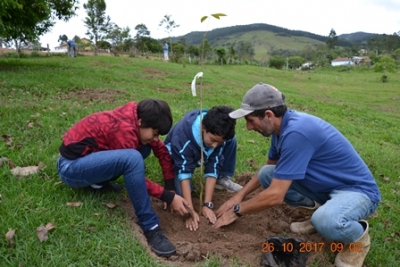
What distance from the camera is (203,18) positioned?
2.66 metres

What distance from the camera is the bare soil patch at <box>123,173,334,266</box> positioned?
2498 millimetres

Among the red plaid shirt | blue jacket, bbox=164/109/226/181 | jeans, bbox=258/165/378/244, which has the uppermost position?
the red plaid shirt

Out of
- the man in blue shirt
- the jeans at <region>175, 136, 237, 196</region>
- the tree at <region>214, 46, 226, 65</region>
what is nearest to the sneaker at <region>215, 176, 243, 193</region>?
the jeans at <region>175, 136, 237, 196</region>

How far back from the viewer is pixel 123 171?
2562mm

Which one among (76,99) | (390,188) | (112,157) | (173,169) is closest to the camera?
(112,157)

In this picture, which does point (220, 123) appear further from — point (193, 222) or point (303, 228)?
point (303, 228)

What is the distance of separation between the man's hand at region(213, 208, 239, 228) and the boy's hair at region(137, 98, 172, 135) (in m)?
0.85

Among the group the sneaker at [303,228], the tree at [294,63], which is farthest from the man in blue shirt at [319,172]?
the tree at [294,63]

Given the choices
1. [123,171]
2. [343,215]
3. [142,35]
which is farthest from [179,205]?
[142,35]

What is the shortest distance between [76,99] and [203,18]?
17.5 ft

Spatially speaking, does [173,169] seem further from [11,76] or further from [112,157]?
[11,76]

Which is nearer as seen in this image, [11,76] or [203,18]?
[203,18]

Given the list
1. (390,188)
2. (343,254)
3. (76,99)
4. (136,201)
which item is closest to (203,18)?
(136,201)

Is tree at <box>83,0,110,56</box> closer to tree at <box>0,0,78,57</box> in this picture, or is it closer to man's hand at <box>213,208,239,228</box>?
tree at <box>0,0,78,57</box>
